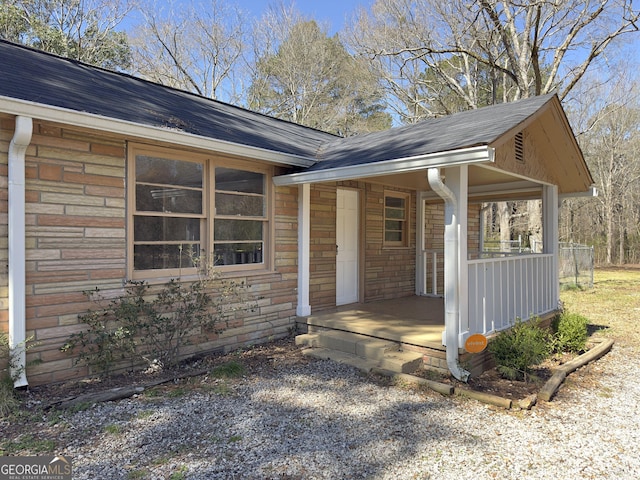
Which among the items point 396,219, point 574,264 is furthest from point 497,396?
point 574,264

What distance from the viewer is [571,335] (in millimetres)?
5637

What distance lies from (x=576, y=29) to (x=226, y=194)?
13048 mm

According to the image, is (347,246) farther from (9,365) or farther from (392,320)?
(9,365)

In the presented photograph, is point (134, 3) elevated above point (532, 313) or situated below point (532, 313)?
above

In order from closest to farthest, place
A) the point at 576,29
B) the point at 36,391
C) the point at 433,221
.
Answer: the point at 36,391 < the point at 433,221 < the point at 576,29

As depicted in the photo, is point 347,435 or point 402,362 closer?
point 347,435

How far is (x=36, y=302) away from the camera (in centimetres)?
395

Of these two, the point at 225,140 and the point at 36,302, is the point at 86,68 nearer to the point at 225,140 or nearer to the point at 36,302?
the point at 225,140

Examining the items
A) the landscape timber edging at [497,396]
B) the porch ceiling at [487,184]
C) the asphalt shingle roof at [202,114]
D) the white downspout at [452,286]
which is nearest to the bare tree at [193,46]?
the asphalt shingle roof at [202,114]

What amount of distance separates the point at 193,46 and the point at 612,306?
17800 mm

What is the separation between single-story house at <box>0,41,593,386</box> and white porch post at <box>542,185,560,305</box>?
0.02 metres

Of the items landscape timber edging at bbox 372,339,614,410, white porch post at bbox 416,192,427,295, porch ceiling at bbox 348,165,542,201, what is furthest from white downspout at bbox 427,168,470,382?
white porch post at bbox 416,192,427,295

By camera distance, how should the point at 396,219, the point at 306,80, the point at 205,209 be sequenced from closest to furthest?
the point at 205,209 < the point at 396,219 < the point at 306,80

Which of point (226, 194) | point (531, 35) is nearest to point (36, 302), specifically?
point (226, 194)
